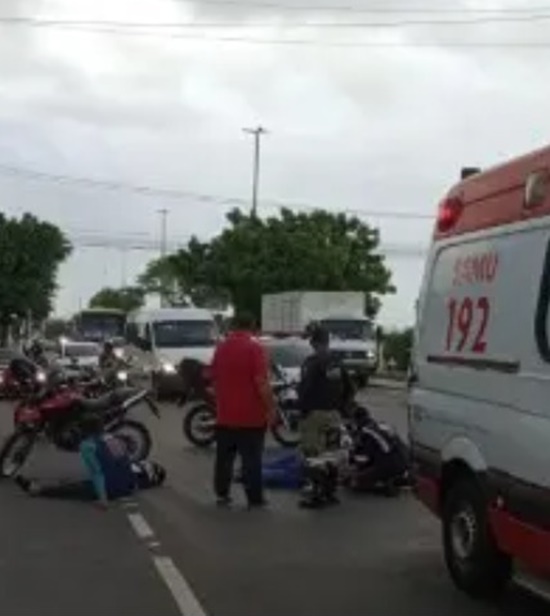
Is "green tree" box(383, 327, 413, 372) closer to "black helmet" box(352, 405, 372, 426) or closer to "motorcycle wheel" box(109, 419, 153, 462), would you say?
"motorcycle wheel" box(109, 419, 153, 462)

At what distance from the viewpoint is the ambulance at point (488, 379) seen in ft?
25.5

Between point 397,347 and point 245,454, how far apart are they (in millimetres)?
46254

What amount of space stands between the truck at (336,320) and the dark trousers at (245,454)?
2427cm

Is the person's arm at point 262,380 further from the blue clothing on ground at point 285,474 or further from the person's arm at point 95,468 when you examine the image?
the person's arm at point 95,468

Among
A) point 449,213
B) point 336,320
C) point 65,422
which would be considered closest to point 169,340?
point 336,320

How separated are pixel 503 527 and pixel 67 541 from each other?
14.6 feet

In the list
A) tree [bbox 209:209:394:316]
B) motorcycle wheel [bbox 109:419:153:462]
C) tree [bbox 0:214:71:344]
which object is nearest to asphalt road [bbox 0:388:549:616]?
motorcycle wheel [bbox 109:419:153:462]

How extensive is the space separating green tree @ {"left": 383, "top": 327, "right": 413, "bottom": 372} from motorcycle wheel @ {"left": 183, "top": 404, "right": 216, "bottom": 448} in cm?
3572

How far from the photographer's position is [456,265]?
31.5 ft

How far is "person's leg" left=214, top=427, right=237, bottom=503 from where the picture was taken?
44.9ft

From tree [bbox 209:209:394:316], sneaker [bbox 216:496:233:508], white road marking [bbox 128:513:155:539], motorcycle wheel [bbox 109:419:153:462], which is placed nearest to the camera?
white road marking [bbox 128:513:155:539]

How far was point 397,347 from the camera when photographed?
59.6m

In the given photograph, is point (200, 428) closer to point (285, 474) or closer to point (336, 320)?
point (285, 474)

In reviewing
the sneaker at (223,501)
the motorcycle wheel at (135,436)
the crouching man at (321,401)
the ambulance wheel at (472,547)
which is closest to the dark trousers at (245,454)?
the sneaker at (223,501)
